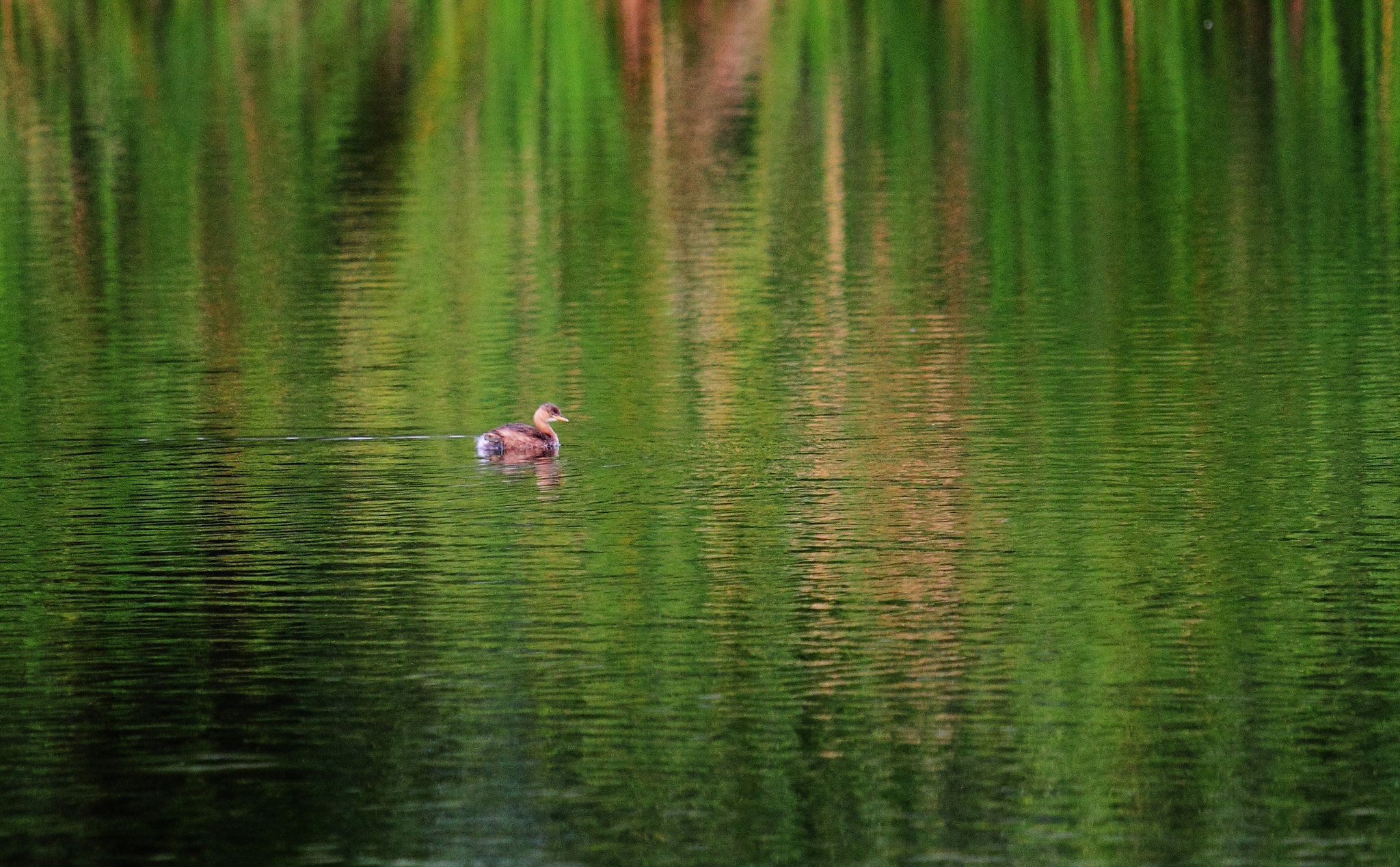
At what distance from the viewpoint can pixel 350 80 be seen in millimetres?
57594

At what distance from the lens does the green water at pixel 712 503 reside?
11.8m

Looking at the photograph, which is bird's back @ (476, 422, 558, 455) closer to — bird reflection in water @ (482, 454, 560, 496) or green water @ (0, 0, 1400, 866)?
bird reflection in water @ (482, 454, 560, 496)

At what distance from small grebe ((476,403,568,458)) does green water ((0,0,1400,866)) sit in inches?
11.0

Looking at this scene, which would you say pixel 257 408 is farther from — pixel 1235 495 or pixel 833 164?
pixel 833 164

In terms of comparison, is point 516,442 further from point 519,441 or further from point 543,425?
point 543,425

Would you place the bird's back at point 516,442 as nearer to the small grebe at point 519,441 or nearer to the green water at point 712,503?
the small grebe at point 519,441

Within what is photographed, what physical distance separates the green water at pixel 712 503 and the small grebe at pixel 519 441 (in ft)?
0.91

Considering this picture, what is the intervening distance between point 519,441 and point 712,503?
2585 mm

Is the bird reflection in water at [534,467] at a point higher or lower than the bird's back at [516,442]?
lower

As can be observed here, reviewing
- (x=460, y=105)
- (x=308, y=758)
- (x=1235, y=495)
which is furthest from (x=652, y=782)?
(x=460, y=105)

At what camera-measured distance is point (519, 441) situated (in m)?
20.3

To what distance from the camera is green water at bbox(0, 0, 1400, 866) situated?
38.5ft

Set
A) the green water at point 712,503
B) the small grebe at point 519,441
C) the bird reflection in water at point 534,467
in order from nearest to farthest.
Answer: the green water at point 712,503 < the bird reflection in water at point 534,467 < the small grebe at point 519,441

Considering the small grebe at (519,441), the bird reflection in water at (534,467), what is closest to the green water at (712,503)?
the bird reflection in water at (534,467)
